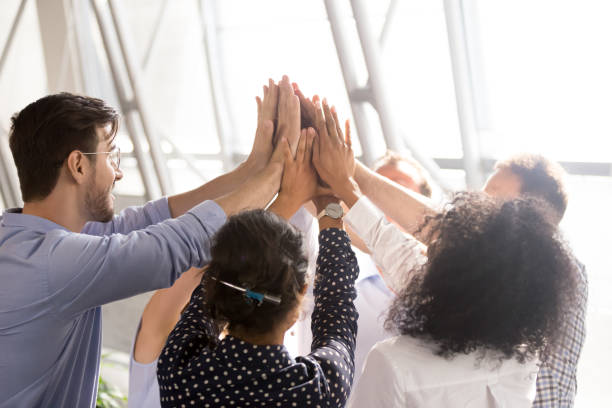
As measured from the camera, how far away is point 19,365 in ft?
4.08

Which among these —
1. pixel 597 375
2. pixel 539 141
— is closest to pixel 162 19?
pixel 539 141

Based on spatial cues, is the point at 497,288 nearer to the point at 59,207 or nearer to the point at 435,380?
the point at 435,380

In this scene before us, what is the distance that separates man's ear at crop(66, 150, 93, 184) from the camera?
1.32 meters

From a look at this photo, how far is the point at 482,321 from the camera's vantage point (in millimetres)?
1154

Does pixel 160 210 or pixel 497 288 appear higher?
pixel 160 210

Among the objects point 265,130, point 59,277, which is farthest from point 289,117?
point 59,277

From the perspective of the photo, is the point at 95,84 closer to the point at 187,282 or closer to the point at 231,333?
the point at 187,282

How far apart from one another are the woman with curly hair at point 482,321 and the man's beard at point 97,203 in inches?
30.9

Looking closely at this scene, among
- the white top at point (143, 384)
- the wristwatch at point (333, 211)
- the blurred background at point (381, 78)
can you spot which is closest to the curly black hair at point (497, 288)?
the wristwatch at point (333, 211)

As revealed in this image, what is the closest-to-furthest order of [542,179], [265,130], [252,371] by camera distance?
[252,371], [265,130], [542,179]

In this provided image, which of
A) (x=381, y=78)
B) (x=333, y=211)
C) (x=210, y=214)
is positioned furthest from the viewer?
(x=381, y=78)

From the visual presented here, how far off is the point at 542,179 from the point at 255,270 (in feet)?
4.06

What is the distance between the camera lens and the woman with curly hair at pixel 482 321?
114cm

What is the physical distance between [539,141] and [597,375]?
53.0 inches
